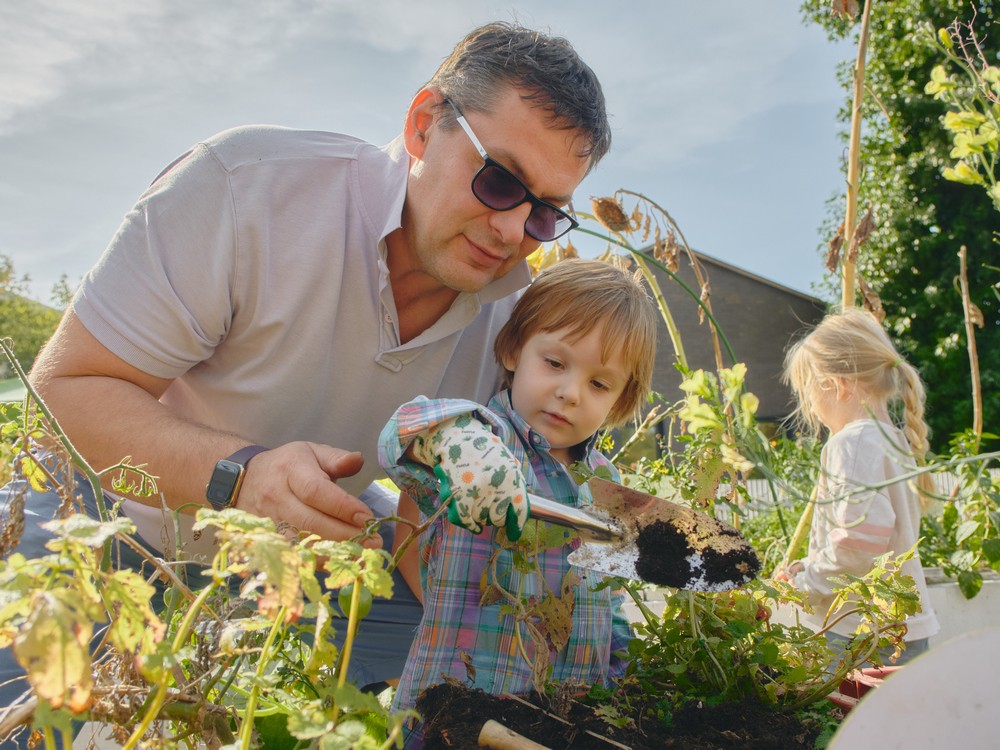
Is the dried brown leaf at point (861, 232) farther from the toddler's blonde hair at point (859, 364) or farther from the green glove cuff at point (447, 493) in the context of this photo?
the green glove cuff at point (447, 493)

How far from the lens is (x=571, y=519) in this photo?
121 cm

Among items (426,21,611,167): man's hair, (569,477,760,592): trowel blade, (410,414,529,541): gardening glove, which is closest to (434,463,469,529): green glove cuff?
(410,414,529,541): gardening glove

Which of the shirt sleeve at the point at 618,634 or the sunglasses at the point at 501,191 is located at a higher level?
the sunglasses at the point at 501,191

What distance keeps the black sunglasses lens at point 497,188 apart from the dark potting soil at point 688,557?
105 centimetres

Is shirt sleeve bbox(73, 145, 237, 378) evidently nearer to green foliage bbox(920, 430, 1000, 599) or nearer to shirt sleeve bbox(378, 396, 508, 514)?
shirt sleeve bbox(378, 396, 508, 514)

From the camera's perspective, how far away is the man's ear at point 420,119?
7.40 feet

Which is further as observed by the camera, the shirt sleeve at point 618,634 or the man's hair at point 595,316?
the man's hair at point 595,316

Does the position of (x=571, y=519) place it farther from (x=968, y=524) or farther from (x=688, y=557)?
(x=968, y=524)

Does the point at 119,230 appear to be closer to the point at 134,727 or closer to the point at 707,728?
the point at 134,727

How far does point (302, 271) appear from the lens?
2086 millimetres

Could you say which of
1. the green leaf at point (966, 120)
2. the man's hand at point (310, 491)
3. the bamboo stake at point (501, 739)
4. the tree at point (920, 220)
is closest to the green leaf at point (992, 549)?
the green leaf at point (966, 120)

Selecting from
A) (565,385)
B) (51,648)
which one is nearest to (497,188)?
(565,385)

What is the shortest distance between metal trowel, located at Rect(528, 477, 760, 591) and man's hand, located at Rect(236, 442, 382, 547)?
332 millimetres

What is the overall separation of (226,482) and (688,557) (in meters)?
0.86
